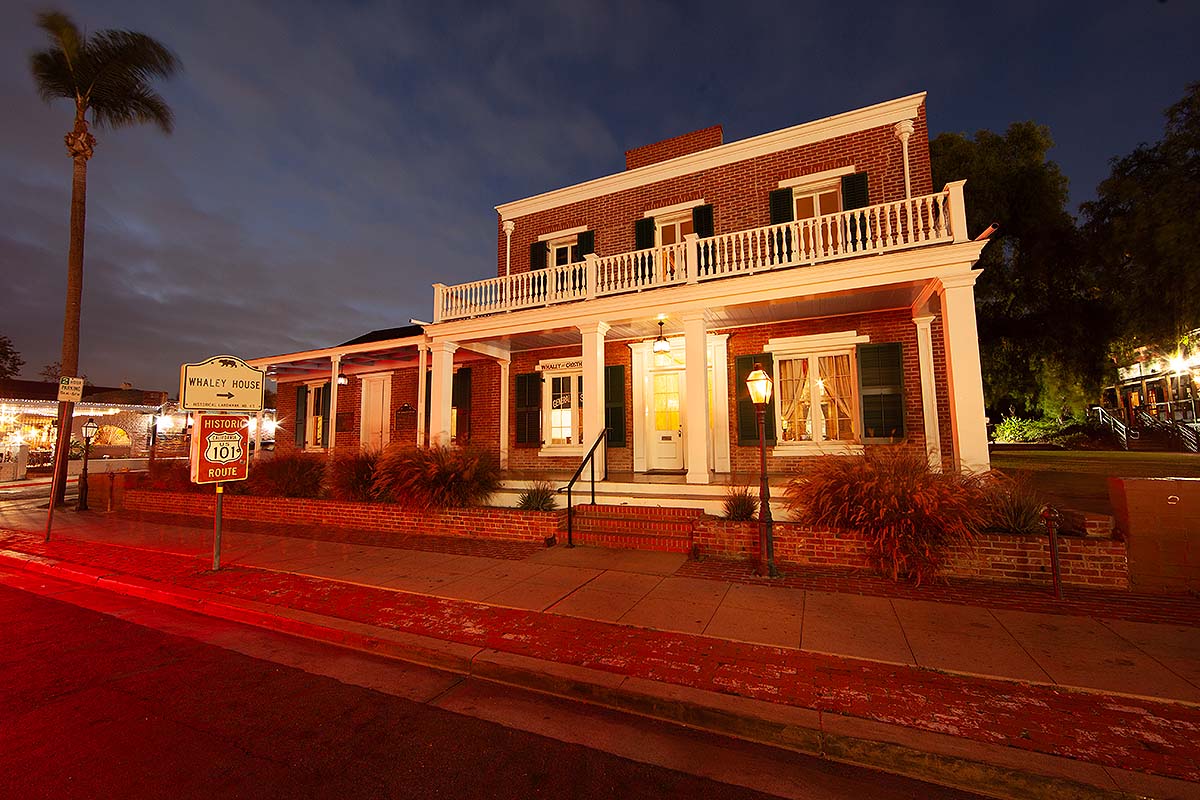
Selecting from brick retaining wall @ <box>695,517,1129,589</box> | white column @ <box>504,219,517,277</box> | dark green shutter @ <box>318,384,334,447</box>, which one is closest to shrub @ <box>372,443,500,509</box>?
brick retaining wall @ <box>695,517,1129,589</box>

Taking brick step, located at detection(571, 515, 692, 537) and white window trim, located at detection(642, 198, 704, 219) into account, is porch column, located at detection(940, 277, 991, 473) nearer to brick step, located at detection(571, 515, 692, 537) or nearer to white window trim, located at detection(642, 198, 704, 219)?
brick step, located at detection(571, 515, 692, 537)

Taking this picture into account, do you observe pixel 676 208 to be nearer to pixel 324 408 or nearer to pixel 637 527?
pixel 637 527

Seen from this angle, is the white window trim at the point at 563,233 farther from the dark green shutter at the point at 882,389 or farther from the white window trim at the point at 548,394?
the dark green shutter at the point at 882,389

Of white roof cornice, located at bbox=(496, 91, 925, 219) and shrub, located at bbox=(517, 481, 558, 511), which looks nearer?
shrub, located at bbox=(517, 481, 558, 511)

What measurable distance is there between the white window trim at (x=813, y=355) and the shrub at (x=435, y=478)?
19.2 ft

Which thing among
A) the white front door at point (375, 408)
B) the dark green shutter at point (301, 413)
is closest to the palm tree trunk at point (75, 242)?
the dark green shutter at point (301, 413)

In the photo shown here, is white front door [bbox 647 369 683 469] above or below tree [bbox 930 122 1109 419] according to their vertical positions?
below

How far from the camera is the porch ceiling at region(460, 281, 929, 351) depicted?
8492 millimetres

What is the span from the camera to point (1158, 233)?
11695mm

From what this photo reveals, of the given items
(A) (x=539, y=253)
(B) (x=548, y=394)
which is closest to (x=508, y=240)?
(A) (x=539, y=253)

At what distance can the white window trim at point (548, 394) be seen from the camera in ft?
40.4

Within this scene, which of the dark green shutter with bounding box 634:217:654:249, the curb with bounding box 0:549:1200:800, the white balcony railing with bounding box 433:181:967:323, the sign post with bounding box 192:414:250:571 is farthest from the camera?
the dark green shutter with bounding box 634:217:654:249

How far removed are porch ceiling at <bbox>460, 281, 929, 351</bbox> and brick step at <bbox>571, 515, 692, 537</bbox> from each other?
3.76 meters

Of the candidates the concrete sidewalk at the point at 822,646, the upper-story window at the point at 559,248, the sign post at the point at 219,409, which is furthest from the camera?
the upper-story window at the point at 559,248
